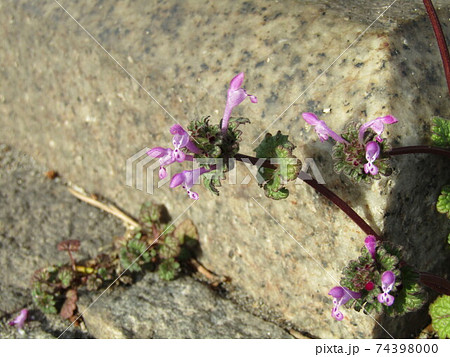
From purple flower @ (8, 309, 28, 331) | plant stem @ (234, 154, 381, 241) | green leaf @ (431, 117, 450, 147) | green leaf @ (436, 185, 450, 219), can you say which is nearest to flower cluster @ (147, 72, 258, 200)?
plant stem @ (234, 154, 381, 241)

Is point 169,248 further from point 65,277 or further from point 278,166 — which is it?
point 278,166

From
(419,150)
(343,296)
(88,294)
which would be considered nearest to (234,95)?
(419,150)

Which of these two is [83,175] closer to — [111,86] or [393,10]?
[111,86]

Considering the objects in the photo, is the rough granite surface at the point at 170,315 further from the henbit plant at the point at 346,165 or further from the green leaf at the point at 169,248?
the henbit plant at the point at 346,165

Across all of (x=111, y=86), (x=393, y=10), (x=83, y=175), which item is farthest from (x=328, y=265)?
(x=83, y=175)

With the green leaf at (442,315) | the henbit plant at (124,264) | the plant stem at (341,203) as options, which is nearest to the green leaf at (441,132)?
the plant stem at (341,203)
